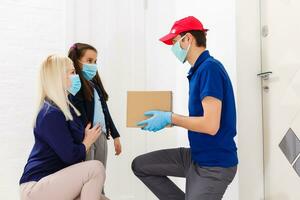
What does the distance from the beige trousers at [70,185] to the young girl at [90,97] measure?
430 mm

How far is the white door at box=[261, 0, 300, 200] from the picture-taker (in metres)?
1.92

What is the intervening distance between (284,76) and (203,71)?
2.27ft

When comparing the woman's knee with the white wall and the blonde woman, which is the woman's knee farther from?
the white wall

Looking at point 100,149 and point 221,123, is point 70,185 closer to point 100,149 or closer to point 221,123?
point 100,149

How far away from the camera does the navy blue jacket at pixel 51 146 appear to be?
1616 millimetres

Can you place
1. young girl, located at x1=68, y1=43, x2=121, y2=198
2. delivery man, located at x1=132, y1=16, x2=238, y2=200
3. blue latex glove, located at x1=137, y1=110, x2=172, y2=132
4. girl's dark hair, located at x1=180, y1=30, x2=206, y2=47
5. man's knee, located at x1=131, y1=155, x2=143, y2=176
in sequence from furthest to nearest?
1. young girl, located at x1=68, y1=43, x2=121, y2=198
2. man's knee, located at x1=131, y1=155, x2=143, y2=176
3. girl's dark hair, located at x1=180, y1=30, x2=206, y2=47
4. blue latex glove, located at x1=137, y1=110, x2=172, y2=132
5. delivery man, located at x1=132, y1=16, x2=238, y2=200

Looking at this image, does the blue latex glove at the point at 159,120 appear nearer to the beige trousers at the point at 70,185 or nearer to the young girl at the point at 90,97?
the beige trousers at the point at 70,185

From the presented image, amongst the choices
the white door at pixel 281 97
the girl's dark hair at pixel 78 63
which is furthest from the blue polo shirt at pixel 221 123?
the girl's dark hair at pixel 78 63

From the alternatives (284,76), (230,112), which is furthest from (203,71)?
(284,76)

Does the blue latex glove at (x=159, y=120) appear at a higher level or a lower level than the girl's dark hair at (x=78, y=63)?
lower

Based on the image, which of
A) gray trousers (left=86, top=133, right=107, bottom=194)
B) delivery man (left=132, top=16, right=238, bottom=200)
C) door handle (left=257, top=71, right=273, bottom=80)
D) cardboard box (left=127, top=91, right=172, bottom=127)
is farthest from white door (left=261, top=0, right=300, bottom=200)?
gray trousers (left=86, top=133, right=107, bottom=194)

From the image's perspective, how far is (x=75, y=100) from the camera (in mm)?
2092

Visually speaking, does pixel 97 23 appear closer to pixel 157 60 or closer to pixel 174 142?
pixel 157 60

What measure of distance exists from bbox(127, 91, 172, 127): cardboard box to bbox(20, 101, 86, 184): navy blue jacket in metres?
0.33
